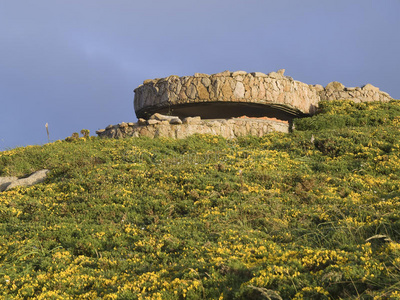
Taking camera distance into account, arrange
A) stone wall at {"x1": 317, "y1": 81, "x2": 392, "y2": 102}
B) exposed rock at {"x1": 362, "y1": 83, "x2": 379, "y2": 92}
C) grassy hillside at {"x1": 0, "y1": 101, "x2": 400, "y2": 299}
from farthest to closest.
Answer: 1. exposed rock at {"x1": 362, "y1": 83, "x2": 379, "y2": 92}
2. stone wall at {"x1": 317, "y1": 81, "x2": 392, "y2": 102}
3. grassy hillside at {"x1": 0, "y1": 101, "x2": 400, "y2": 299}

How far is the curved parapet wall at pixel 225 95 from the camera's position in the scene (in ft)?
63.5

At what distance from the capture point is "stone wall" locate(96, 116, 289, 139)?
699 inches

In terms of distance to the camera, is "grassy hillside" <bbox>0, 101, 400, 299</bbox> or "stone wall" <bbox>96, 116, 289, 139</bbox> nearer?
"grassy hillside" <bbox>0, 101, 400, 299</bbox>

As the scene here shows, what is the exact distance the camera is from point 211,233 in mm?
7957

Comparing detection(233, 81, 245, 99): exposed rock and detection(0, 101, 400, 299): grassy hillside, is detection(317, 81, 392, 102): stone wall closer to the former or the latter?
detection(233, 81, 245, 99): exposed rock

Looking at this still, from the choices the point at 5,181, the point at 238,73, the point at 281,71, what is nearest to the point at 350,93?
the point at 281,71

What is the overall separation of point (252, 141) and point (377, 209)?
9109 mm

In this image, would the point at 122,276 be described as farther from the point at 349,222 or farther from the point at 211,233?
the point at 349,222

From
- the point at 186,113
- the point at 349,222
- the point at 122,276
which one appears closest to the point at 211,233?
the point at 122,276

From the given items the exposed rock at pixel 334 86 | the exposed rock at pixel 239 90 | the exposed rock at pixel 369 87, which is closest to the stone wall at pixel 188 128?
the exposed rock at pixel 239 90

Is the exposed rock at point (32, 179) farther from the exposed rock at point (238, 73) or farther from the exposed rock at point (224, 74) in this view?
the exposed rock at point (238, 73)

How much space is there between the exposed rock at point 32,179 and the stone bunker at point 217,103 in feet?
15.6

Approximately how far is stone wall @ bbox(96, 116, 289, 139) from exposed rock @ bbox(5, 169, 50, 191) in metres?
4.66

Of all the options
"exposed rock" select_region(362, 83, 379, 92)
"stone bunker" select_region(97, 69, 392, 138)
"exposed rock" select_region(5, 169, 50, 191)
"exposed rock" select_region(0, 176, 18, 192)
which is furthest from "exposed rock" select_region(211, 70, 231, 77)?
"exposed rock" select_region(362, 83, 379, 92)
